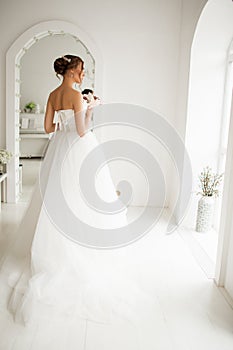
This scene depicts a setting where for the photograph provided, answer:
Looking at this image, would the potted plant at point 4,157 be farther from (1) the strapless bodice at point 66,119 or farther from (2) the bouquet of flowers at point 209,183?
(2) the bouquet of flowers at point 209,183

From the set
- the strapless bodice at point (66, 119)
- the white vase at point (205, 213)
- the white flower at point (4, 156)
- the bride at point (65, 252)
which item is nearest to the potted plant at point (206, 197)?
the white vase at point (205, 213)

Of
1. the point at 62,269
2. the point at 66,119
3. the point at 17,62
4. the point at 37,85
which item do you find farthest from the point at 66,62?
the point at 37,85

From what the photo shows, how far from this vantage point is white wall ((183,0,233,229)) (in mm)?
4035

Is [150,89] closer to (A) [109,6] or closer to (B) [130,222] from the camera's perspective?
(A) [109,6]

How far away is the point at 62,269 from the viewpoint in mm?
2652

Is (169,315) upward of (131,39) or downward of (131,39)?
downward

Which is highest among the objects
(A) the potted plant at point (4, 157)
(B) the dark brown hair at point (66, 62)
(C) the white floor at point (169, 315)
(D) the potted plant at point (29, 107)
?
(B) the dark brown hair at point (66, 62)

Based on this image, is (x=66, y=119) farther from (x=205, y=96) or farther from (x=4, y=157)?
(x=4, y=157)

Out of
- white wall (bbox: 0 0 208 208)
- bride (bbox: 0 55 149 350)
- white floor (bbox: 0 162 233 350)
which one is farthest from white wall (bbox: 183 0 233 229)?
bride (bbox: 0 55 149 350)

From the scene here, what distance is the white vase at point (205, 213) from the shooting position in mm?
4074

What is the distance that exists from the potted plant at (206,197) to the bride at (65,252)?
3.93 ft

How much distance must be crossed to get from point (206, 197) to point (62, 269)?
2044 millimetres

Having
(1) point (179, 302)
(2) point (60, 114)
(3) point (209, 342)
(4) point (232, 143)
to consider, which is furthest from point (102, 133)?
(3) point (209, 342)

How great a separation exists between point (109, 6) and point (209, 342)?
4.15m
